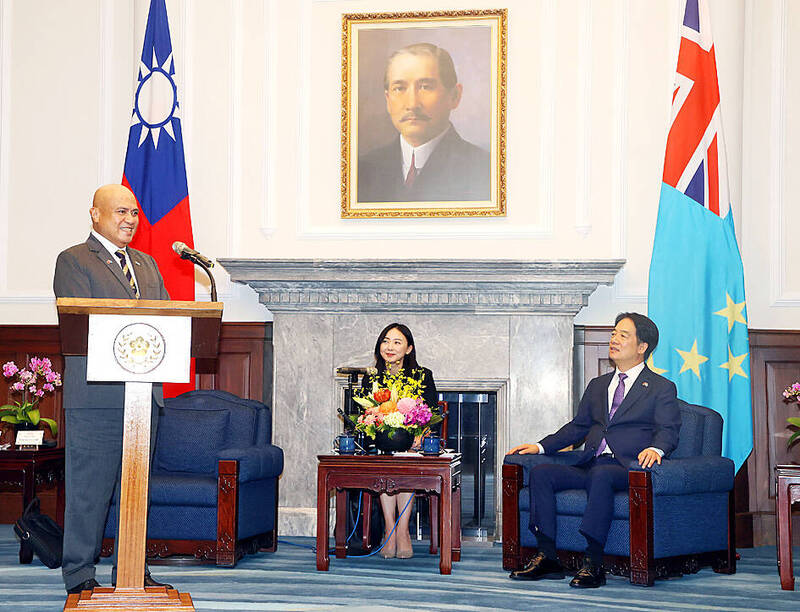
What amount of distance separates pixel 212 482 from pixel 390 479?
39.1 inches

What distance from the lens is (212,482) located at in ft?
17.5

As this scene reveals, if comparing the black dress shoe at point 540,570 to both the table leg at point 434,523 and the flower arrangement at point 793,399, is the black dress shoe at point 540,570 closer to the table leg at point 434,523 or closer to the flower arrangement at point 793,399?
the table leg at point 434,523

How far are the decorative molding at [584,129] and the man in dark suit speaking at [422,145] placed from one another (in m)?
0.65

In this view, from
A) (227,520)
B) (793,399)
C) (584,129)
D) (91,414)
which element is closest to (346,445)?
(227,520)

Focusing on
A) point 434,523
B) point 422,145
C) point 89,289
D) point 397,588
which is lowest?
point 397,588

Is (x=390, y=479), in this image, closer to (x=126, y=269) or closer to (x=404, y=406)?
(x=404, y=406)

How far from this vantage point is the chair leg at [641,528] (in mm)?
4809

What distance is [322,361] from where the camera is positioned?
21.7ft

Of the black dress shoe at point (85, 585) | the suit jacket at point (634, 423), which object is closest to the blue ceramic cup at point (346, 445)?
the suit jacket at point (634, 423)

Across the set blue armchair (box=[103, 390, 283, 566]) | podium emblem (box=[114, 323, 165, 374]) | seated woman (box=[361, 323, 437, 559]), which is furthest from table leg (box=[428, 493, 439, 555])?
podium emblem (box=[114, 323, 165, 374])

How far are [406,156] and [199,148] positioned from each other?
148 cm

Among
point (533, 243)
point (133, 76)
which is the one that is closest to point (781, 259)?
point (533, 243)

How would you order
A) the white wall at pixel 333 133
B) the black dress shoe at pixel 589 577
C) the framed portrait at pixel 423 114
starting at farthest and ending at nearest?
1. the framed portrait at pixel 423 114
2. the white wall at pixel 333 133
3. the black dress shoe at pixel 589 577

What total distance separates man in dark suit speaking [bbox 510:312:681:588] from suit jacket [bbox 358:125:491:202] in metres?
1.79
